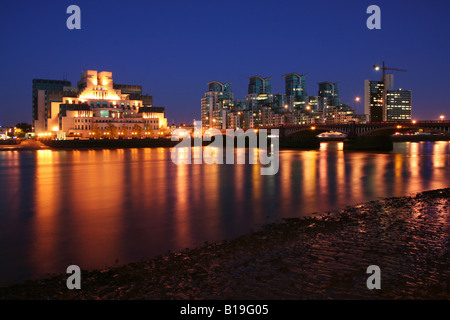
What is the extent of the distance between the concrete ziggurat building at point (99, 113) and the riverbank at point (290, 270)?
363 feet

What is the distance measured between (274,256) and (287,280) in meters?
1.49

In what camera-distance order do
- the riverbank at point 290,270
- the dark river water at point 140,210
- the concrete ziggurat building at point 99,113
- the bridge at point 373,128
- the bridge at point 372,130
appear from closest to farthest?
the riverbank at point 290,270 → the dark river water at point 140,210 → the bridge at point 373,128 → the bridge at point 372,130 → the concrete ziggurat building at point 99,113

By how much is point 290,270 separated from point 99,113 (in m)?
124

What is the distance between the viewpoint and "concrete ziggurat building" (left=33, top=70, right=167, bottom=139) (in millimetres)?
117625

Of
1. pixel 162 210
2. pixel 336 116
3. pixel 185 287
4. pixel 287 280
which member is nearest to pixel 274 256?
pixel 287 280

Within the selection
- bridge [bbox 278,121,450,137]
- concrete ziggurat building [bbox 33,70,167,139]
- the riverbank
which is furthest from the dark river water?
concrete ziggurat building [bbox 33,70,167,139]

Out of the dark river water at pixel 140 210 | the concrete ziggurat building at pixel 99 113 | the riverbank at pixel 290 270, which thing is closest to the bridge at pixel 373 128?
the dark river water at pixel 140 210

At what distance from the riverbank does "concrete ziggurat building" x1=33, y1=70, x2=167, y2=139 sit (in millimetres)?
110671

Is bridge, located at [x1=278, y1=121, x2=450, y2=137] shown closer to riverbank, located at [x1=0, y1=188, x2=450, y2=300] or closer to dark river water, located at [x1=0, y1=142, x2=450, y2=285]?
dark river water, located at [x1=0, y1=142, x2=450, y2=285]

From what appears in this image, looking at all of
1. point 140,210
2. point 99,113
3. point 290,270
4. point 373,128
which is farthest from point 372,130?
point 99,113

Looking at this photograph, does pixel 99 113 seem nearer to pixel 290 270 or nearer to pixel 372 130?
pixel 372 130

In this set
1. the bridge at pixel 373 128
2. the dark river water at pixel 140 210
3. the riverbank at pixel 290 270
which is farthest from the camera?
the bridge at pixel 373 128

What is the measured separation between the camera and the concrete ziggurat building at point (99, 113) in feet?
386

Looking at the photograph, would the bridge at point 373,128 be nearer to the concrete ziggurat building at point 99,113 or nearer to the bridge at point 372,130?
the bridge at point 372,130
